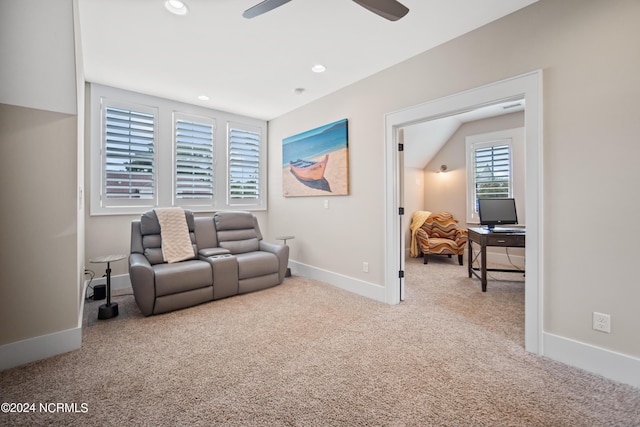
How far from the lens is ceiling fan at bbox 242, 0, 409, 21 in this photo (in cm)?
159

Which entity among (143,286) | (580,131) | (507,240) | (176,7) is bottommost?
(143,286)

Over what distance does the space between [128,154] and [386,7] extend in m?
3.69

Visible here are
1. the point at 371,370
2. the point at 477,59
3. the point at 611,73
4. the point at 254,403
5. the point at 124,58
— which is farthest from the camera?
the point at 124,58

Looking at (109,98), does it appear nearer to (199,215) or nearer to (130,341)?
(199,215)

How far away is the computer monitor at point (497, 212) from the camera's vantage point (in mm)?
4219

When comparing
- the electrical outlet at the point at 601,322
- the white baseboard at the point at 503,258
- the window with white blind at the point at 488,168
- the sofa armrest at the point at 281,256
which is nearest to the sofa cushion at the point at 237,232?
the sofa armrest at the point at 281,256

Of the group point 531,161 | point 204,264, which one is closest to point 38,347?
point 204,264

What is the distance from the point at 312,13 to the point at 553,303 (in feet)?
9.46

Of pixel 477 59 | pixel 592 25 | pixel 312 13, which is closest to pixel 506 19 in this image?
pixel 477 59

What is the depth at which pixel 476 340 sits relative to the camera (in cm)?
230

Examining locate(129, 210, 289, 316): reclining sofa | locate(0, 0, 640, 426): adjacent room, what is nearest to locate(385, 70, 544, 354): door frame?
locate(0, 0, 640, 426): adjacent room

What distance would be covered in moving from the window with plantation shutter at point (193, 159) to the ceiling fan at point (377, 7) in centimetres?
293

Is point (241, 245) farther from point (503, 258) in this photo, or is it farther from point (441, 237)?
point (503, 258)

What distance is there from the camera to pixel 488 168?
5.28 metres
